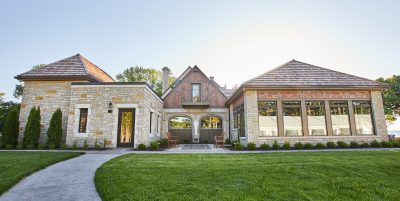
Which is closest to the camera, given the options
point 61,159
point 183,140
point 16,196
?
point 16,196

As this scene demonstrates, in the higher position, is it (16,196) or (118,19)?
(118,19)

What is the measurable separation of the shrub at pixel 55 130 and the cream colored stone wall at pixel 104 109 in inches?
22.2

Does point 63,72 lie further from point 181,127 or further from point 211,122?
point 211,122

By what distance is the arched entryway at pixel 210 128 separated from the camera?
18.7 meters

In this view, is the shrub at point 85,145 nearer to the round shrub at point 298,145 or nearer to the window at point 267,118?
the window at point 267,118

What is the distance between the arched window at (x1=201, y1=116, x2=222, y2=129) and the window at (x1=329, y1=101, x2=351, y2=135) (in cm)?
945

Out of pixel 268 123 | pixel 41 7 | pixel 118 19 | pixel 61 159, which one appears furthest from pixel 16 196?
pixel 268 123

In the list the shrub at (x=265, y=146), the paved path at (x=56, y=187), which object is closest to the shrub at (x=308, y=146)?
the shrub at (x=265, y=146)

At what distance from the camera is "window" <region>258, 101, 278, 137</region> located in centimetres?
1166

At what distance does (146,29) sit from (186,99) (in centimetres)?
835

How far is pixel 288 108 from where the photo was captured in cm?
1202

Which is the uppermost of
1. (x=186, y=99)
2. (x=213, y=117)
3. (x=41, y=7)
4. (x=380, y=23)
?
(x=41, y=7)

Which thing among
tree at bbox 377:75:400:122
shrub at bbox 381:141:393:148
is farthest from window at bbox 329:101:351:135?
tree at bbox 377:75:400:122

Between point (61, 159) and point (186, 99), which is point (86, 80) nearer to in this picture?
point (61, 159)
